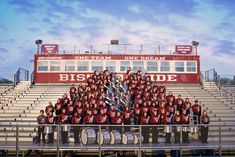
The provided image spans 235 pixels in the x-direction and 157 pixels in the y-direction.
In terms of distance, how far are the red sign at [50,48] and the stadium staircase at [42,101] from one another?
290 centimetres

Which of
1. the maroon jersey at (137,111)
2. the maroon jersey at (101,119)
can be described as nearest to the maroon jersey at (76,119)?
the maroon jersey at (101,119)

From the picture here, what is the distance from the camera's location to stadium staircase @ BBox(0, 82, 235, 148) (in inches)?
834

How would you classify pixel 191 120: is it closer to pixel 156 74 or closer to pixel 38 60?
pixel 156 74

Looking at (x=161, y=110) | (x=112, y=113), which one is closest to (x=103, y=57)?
(x=112, y=113)

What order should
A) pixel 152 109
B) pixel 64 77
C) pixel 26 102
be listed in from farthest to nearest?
pixel 64 77
pixel 26 102
pixel 152 109

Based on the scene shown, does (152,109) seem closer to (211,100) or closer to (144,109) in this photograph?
(144,109)

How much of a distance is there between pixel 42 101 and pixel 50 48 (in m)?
8.12

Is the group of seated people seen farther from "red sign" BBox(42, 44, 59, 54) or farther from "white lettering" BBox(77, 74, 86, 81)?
"red sign" BBox(42, 44, 59, 54)

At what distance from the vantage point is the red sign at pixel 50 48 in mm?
32219

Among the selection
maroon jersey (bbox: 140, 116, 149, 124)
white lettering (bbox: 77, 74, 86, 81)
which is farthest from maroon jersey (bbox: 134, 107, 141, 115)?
white lettering (bbox: 77, 74, 86, 81)

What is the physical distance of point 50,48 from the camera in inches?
1273

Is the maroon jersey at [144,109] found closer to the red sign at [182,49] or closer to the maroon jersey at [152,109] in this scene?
the maroon jersey at [152,109]

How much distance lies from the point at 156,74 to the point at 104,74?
34.2 feet

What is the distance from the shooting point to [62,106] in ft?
53.0
